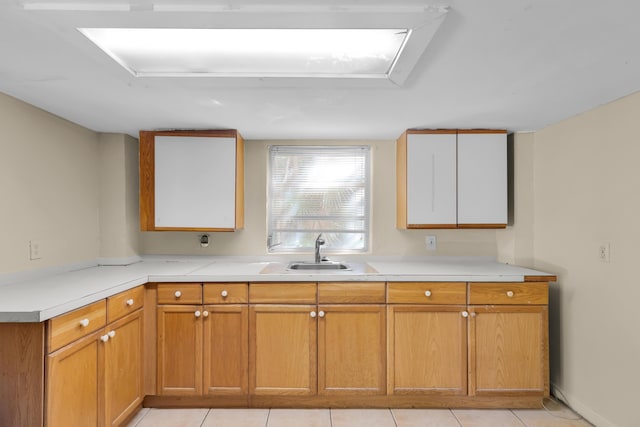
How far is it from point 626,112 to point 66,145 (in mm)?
3528

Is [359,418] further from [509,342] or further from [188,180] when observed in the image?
[188,180]

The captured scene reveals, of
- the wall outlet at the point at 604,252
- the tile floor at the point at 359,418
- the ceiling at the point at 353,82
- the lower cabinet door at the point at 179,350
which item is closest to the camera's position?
the ceiling at the point at 353,82

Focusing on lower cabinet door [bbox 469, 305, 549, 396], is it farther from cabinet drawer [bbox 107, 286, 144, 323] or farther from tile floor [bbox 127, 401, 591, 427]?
cabinet drawer [bbox 107, 286, 144, 323]

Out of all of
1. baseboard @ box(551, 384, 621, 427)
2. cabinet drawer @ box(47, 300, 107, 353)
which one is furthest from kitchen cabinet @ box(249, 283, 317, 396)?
baseboard @ box(551, 384, 621, 427)

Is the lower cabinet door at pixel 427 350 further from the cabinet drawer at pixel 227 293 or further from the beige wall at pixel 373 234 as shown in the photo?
the cabinet drawer at pixel 227 293

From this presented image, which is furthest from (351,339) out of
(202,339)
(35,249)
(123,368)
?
(35,249)

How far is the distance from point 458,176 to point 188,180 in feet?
6.75

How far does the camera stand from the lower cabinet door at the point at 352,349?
2.52 m

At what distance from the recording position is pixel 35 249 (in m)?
2.34

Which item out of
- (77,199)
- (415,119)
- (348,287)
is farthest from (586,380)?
(77,199)

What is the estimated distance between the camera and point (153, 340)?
2508 millimetres

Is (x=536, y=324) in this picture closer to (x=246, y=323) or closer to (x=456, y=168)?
(x=456, y=168)

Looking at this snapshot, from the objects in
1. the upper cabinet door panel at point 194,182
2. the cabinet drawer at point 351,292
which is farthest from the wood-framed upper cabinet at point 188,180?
the cabinet drawer at point 351,292

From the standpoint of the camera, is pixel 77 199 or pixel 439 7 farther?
pixel 77 199
